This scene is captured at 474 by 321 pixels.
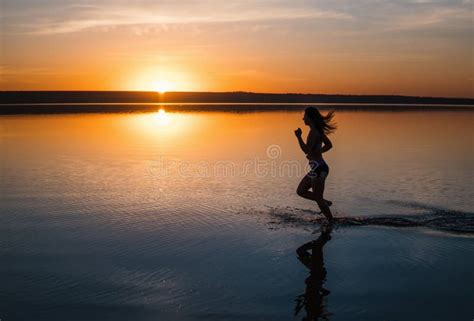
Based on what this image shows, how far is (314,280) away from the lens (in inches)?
271

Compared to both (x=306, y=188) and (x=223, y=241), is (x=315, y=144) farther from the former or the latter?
(x=223, y=241)

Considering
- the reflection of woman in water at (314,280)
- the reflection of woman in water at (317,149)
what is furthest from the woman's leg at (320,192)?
the reflection of woman in water at (314,280)

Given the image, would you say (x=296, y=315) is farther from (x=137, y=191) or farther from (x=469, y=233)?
(x=137, y=191)

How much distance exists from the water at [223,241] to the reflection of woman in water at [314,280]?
68 millimetres

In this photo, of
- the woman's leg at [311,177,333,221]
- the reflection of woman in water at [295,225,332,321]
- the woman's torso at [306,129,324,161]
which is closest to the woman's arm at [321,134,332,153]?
the woman's torso at [306,129,324,161]

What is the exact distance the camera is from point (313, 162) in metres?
9.89

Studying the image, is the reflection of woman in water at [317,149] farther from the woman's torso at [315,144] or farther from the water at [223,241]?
the water at [223,241]

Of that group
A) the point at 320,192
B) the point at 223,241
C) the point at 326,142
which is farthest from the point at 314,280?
the point at 326,142

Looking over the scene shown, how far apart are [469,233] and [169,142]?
18.9 m

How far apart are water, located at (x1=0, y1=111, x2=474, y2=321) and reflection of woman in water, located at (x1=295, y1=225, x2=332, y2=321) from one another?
0.22ft

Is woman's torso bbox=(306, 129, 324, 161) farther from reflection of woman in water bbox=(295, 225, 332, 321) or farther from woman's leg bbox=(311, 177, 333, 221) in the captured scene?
reflection of woman in water bbox=(295, 225, 332, 321)

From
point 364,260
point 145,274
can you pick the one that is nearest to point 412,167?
point 364,260

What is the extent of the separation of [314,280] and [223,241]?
2220 mm

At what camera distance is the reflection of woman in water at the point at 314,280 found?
19.2 ft
